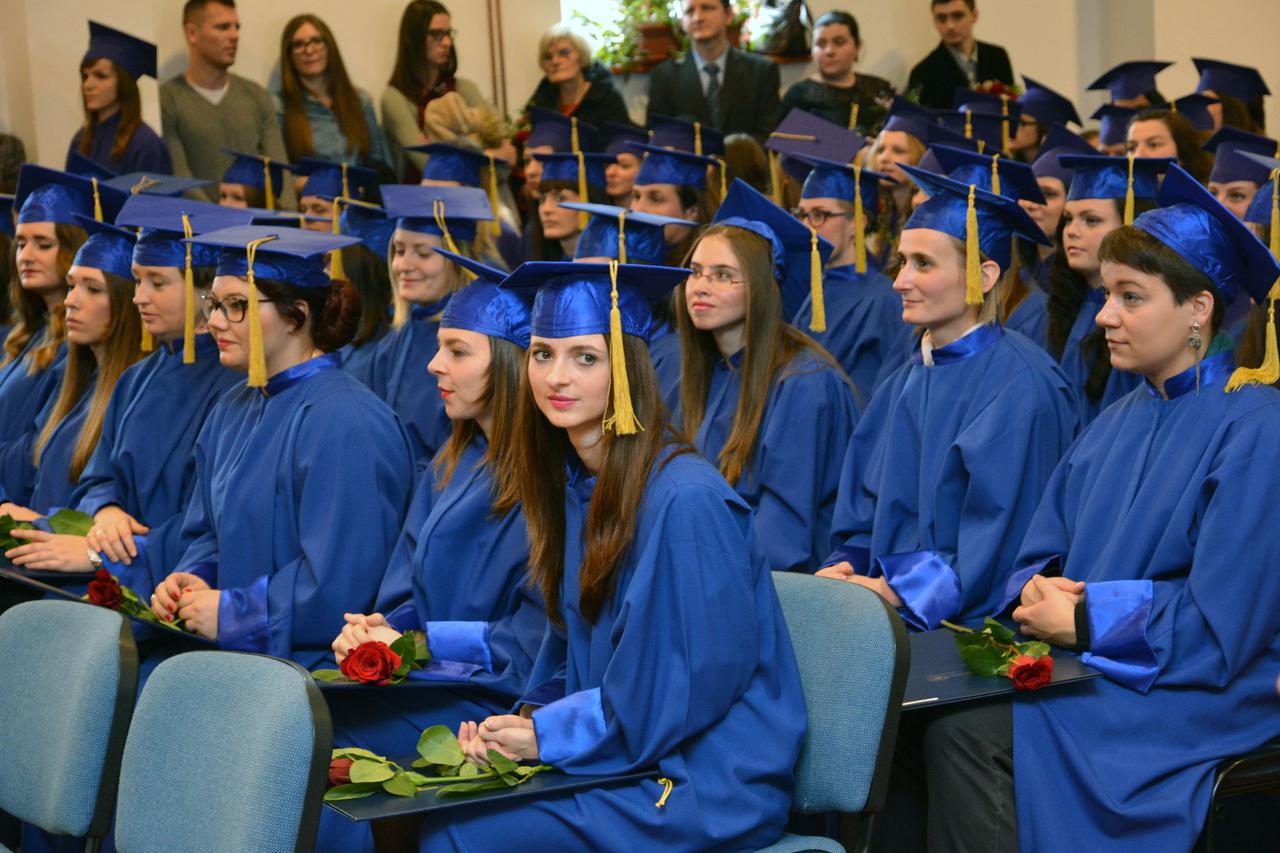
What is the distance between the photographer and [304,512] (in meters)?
3.91

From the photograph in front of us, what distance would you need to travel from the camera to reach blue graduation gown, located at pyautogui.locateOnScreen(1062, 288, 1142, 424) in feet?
15.0

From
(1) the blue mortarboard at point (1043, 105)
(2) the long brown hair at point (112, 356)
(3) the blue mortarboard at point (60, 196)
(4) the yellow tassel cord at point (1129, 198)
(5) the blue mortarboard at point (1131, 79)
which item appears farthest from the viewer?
(1) the blue mortarboard at point (1043, 105)

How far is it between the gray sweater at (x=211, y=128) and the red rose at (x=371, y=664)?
641 centimetres

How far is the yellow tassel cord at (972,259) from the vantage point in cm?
408

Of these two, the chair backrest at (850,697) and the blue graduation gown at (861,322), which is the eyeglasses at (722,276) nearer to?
the blue graduation gown at (861,322)

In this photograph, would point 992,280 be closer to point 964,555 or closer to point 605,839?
point 964,555

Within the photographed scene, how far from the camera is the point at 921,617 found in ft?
12.4

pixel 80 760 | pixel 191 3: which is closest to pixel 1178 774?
pixel 80 760

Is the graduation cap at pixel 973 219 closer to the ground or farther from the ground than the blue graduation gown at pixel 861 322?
farther from the ground

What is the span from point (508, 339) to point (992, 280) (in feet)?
4.53

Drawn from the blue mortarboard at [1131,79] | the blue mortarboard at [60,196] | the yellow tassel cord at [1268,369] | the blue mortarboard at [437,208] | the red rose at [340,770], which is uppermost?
Result: the blue mortarboard at [1131,79]

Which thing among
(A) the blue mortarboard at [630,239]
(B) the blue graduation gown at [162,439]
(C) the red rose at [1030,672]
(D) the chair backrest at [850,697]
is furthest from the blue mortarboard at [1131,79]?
(D) the chair backrest at [850,697]

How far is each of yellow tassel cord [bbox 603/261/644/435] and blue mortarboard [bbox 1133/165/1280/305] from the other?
1294 millimetres

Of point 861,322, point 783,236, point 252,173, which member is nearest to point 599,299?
point 783,236
